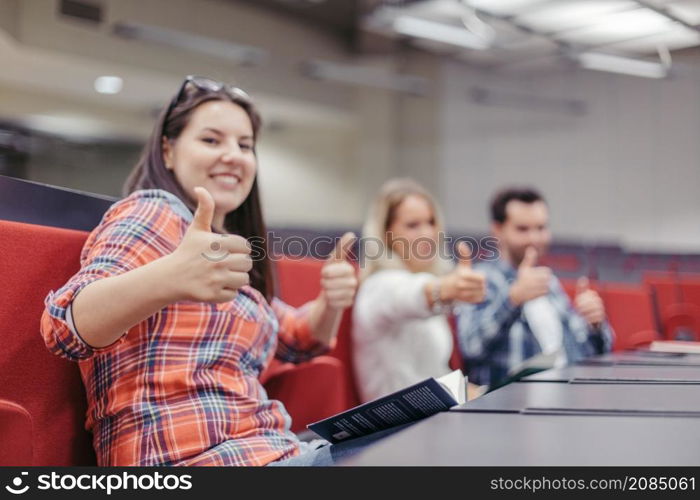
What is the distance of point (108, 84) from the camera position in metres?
8.14

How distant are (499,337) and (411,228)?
0.44 meters

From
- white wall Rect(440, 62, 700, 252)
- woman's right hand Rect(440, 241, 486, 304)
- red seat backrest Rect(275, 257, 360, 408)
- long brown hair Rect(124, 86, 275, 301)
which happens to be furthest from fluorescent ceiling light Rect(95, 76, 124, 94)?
long brown hair Rect(124, 86, 275, 301)

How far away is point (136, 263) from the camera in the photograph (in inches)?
43.7

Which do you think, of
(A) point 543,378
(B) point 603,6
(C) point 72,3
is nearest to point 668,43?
(B) point 603,6

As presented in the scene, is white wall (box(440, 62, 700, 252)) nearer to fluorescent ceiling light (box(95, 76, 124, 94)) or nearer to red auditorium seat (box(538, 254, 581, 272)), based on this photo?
red auditorium seat (box(538, 254, 581, 272))

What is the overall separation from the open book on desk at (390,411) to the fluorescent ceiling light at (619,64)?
6989 mm

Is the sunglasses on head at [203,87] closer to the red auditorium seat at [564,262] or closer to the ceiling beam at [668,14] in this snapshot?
the ceiling beam at [668,14]

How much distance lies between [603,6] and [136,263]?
5820mm

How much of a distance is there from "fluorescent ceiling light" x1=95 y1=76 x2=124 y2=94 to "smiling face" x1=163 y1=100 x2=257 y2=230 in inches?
278

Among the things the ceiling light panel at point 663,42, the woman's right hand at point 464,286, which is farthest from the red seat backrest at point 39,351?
the ceiling light panel at point 663,42

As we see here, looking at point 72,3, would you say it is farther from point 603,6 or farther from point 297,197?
point 297,197

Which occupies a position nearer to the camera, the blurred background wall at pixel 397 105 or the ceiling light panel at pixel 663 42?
the ceiling light panel at pixel 663 42

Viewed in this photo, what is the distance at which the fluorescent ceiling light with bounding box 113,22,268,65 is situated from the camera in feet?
21.3

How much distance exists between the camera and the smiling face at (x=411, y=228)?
2307mm
